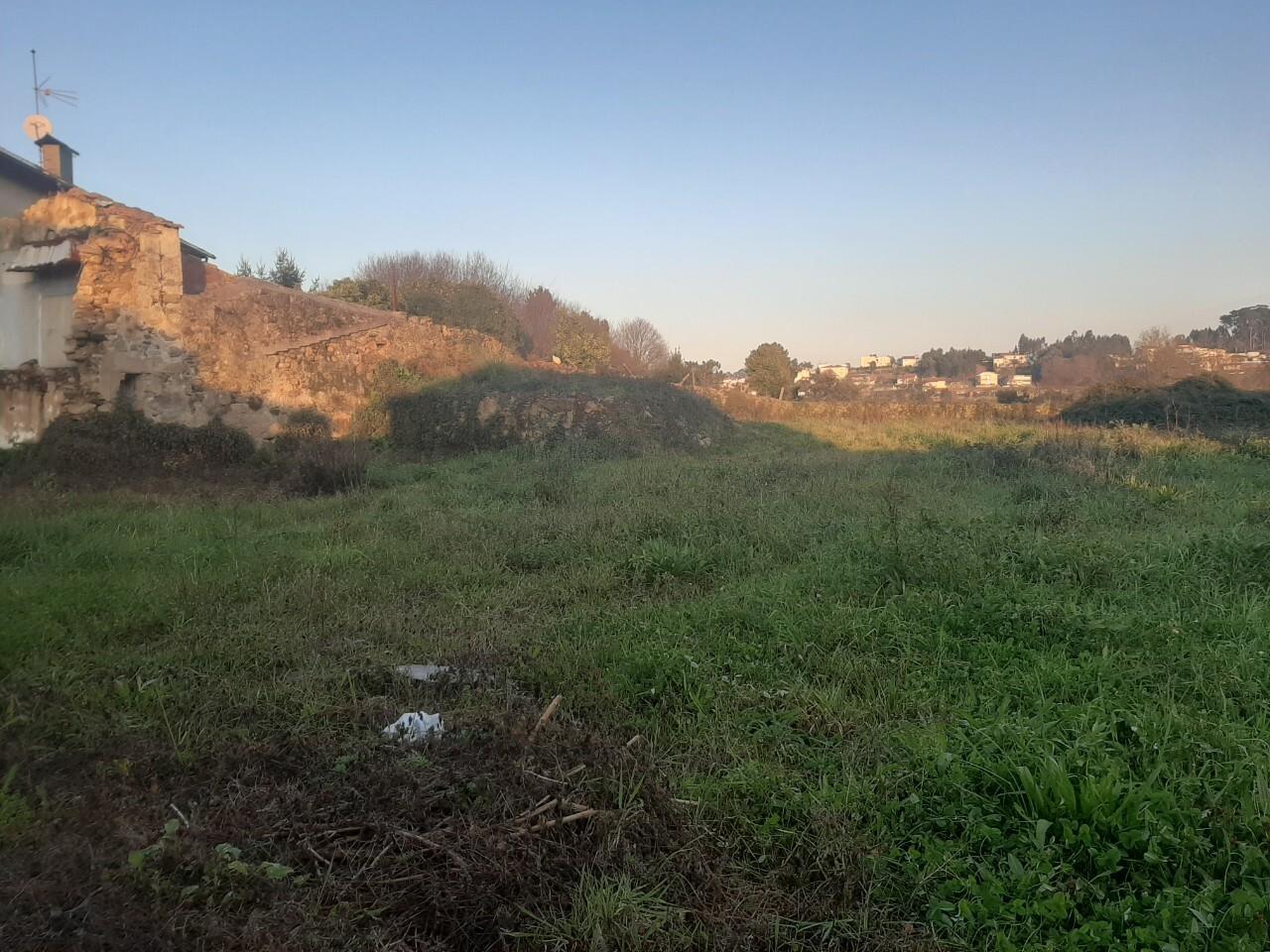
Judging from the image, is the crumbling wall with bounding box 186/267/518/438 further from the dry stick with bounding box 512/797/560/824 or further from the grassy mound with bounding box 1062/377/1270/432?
the grassy mound with bounding box 1062/377/1270/432

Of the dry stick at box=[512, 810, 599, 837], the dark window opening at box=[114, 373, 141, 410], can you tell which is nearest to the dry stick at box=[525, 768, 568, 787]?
→ the dry stick at box=[512, 810, 599, 837]

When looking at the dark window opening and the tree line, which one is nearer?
the dark window opening

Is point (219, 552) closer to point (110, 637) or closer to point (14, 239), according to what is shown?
point (110, 637)

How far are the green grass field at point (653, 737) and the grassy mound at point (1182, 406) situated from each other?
523 inches

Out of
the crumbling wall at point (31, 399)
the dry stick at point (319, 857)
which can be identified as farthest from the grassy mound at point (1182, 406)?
the crumbling wall at point (31, 399)

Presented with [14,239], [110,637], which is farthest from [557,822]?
[14,239]

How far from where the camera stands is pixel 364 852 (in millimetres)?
2555

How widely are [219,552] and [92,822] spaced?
13.5 ft

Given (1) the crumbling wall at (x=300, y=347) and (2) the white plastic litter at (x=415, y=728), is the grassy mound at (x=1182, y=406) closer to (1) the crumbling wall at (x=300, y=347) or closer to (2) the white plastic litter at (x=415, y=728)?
(1) the crumbling wall at (x=300, y=347)

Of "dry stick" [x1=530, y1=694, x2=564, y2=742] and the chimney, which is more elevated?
the chimney

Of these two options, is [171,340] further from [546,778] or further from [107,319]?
[546,778]

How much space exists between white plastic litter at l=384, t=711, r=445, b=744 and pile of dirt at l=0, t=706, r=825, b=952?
0.30 feet

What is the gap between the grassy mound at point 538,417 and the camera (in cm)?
1561

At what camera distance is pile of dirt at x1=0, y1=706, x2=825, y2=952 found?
2199mm
